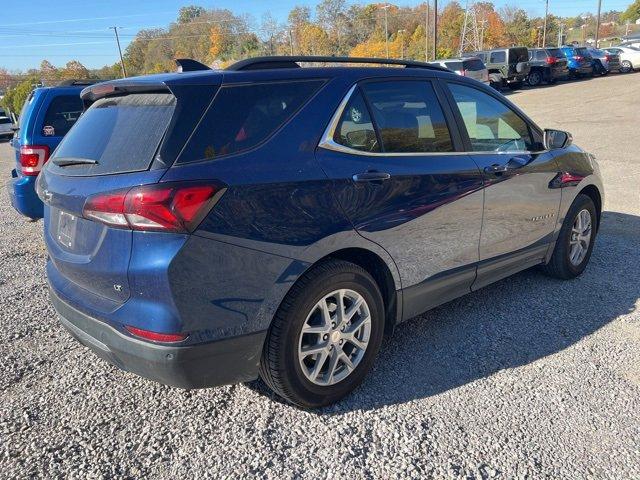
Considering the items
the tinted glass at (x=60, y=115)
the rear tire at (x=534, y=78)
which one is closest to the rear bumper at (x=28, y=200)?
the tinted glass at (x=60, y=115)

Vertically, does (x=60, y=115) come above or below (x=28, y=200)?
above

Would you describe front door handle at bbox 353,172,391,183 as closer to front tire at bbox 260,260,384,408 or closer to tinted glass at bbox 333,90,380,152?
tinted glass at bbox 333,90,380,152

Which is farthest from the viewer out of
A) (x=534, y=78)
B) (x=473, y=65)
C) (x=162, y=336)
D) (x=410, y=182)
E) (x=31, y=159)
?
(x=534, y=78)

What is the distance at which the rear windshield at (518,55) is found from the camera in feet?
89.2

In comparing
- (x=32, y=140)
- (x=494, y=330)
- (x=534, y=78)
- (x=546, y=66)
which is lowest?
(x=534, y=78)

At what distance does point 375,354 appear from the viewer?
119 inches

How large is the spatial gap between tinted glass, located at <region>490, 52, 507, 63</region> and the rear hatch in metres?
28.1

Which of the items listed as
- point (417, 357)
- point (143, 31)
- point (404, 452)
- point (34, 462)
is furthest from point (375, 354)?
point (143, 31)

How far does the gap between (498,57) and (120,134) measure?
28.7 m

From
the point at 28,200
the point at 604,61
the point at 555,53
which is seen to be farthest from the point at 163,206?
the point at 604,61

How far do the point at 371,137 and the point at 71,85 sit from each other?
5569 millimetres

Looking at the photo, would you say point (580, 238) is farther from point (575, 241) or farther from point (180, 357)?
point (180, 357)

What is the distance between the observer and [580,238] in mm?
4531

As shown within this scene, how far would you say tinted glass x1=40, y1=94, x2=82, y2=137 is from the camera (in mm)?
6344
